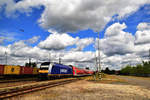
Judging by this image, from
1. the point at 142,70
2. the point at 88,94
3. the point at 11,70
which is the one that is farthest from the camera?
the point at 142,70

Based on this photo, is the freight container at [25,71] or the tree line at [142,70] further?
the tree line at [142,70]

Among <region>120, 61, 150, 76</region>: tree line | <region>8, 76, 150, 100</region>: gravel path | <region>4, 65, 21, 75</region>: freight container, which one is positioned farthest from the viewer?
<region>120, 61, 150, 76</region>: tree line

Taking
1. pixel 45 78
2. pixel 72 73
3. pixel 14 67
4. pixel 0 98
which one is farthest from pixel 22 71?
pixel 0 98

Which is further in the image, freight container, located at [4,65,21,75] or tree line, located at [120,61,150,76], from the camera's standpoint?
tree line, located at [120,61,150,76]

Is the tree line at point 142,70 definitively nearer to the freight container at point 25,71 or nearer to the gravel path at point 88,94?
the freight container at point 25,71

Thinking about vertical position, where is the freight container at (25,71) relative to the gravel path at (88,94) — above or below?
above

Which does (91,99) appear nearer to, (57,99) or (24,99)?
(57,99)

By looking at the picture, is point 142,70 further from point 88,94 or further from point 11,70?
point 88,94

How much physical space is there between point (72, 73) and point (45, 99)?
110ft

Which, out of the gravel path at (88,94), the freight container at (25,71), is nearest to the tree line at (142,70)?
the freight container at (25,71)

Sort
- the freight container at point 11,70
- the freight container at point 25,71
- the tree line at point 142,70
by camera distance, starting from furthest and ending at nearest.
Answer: the tree line at point 142,70 < the freight container at point 25,71 < the freight container at point 11,70

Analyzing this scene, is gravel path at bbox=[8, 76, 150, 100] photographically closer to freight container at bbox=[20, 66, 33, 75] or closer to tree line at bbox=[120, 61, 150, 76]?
freight container at bbox=[20, 66, 33, 75]

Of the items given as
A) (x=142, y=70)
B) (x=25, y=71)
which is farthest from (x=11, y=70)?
(x=142, y=70)

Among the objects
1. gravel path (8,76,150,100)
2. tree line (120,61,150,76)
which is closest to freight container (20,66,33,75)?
gravel path (8,76,150,100)
